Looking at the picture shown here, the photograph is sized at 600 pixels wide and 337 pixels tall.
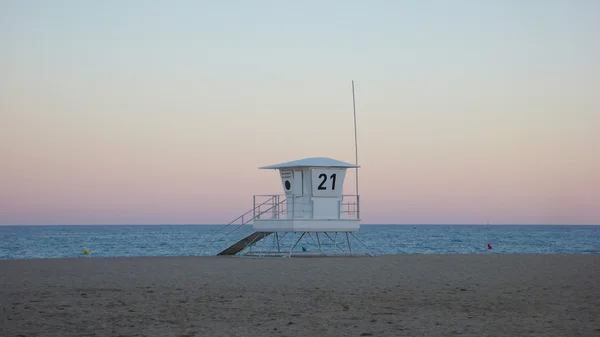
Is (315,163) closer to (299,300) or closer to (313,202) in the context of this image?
(313,202)

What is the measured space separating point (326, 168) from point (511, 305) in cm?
1664

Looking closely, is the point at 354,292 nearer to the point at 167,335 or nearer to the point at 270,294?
the point at 270,294

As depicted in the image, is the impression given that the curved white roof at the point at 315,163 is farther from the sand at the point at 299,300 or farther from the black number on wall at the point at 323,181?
the sand at the point at 299,300

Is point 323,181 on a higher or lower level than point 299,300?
higher

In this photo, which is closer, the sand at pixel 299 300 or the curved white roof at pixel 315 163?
the sand at pixel 299 300

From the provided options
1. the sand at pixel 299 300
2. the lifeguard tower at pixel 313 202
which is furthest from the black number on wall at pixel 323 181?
the sand at pixel 299 300

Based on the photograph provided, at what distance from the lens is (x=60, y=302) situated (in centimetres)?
1634

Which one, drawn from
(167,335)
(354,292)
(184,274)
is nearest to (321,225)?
(184,274)

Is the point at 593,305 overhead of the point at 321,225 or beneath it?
beneath

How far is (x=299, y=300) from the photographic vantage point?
1720cm

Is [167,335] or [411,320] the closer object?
[167,335]

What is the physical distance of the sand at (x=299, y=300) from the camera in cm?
1344

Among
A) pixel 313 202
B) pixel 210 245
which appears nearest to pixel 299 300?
pixel 313 202

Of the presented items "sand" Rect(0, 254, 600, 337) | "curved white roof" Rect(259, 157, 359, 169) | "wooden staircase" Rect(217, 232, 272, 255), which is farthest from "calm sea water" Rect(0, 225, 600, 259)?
"sand" Rect(0, 254, 600, 337)
